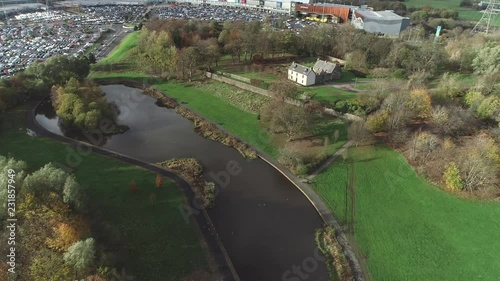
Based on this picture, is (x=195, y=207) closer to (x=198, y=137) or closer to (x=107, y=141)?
(x=198, y=137)

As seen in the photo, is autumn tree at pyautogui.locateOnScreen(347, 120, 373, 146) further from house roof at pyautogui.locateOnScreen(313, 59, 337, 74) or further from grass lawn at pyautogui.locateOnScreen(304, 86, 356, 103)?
house roof at pyautogui.locateOnScreen(313, 59, 337, 74)

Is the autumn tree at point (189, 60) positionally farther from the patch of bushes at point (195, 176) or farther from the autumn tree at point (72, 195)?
the autumn tree at point (72, 195)

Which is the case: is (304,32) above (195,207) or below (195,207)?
above

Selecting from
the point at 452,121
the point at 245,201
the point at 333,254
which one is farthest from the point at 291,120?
the point at 452,121

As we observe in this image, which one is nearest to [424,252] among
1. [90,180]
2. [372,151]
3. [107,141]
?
[372,151]

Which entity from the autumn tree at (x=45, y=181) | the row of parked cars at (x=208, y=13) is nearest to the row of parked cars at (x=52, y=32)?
the row of parked cars at (x=208, y=13)

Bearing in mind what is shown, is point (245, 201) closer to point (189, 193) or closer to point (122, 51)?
point (189, 193)
